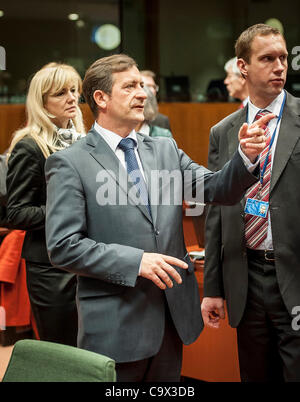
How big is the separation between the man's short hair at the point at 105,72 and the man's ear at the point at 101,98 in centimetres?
1

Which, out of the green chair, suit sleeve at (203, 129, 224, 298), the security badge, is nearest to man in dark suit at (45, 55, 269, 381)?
the security badge

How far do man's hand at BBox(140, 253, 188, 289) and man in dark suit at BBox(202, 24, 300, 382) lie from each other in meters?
0.46

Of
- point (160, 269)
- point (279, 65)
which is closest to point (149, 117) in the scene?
point (279, 65)

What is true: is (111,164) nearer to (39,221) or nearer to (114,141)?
(114,141)

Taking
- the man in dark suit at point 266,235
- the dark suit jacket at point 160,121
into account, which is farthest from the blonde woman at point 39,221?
the dark suit jacket at point 160,121

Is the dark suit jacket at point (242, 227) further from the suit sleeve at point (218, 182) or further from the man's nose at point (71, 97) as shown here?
the man's nose at point (71, 97)

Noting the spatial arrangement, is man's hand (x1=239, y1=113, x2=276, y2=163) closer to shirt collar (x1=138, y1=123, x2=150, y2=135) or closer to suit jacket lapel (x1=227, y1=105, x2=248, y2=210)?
suit jacket lapel (x1=227, y1=105, x2=248, y2=210)

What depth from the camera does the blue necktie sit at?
2.01 m

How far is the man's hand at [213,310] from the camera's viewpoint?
2346 mm

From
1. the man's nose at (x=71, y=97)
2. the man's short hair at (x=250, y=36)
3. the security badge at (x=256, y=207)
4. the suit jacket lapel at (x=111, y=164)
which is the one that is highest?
the man's short hair at (x=250, y=36)

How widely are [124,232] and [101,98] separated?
488mm

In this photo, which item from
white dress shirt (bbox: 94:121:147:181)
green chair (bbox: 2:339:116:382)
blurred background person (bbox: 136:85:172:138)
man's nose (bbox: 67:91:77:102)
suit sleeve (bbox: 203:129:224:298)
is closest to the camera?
green chair (bbox: 2:339:116:382)
